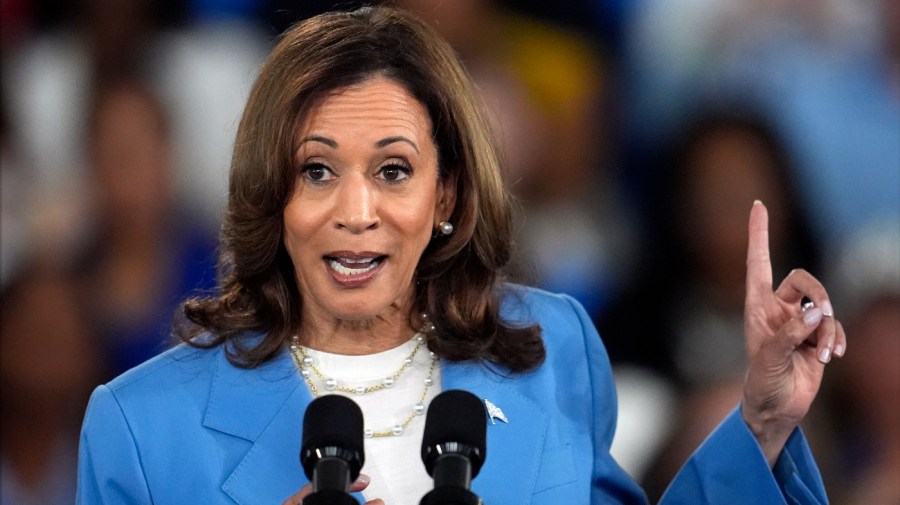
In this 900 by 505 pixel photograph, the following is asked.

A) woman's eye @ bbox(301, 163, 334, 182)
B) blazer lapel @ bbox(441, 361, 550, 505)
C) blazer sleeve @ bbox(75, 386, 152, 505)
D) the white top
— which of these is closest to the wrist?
blazer lapel @ bbox(441, 361, 550, 505)

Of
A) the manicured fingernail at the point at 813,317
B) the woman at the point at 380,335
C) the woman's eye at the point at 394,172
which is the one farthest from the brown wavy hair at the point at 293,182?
the manicured fingernail at the point at 813,317

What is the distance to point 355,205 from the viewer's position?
1.98 m

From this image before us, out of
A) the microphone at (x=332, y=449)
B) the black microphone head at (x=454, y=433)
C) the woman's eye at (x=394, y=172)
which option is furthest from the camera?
the woman's eye at (x=394, y=172)

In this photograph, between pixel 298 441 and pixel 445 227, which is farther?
pixel 445 227

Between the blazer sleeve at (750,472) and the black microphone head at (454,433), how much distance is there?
0.75 meters

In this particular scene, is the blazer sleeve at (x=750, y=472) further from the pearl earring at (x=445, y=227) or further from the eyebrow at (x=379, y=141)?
the eyebrow at (x=379, y=141)

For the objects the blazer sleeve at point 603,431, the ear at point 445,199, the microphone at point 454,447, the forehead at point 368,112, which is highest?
the forehead at point 368,112

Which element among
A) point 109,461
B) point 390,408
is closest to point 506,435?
point 390,408

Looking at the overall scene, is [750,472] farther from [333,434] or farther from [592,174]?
[592,174]

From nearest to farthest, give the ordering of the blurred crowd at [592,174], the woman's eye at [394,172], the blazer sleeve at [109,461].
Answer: the blazer sleeve at [109,461], the woman's eye at [394,172], the blurred crowd at [592,174]

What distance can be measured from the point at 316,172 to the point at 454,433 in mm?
709

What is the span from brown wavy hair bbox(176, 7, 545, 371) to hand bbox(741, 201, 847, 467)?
1.23ft

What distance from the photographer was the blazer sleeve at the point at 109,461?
1956 mm

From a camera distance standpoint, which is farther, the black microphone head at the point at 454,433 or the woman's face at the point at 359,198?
the woman's face at the point at 359,198
